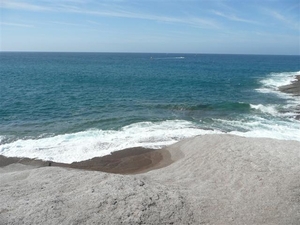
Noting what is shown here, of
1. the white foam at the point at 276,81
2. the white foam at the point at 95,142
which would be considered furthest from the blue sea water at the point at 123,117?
the white foam at the point at 276,81

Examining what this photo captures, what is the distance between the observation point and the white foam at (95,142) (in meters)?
23.6

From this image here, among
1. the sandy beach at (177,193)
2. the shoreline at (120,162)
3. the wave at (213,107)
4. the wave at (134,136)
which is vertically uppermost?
the sandy beach at (177,193)

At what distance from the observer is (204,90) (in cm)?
5556

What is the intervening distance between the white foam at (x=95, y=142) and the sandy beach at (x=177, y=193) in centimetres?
658

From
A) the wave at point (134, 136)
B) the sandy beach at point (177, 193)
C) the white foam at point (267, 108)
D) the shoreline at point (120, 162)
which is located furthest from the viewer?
the white foam at point (267, 108)

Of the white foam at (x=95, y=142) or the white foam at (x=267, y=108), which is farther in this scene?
the white foam at (x=267, y=108)

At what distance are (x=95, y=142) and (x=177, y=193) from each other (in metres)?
14.0

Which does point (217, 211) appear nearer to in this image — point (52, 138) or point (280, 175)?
point (280, 175)

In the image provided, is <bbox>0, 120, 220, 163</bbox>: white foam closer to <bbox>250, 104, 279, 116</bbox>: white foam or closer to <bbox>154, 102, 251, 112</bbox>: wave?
<bbox>154, 102, 251, 112</bbox>: wave

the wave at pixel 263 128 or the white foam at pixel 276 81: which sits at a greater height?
the white foam at pixel 276 81

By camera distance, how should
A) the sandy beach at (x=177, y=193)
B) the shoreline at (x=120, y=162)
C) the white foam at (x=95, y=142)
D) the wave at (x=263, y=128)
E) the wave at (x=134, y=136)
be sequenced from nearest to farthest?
the sandy beach at (x=177, y=193) → the shoreline at (x=120, y=162) → the white foam at (x=95, y=142) → the wave at (x=134, y=136) → the wave at (x=263, y=128)

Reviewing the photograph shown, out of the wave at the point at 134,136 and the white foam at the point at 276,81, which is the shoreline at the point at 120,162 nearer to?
the wave at the point at 134,136

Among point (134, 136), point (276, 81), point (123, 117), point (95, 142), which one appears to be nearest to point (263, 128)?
point (134, 136)

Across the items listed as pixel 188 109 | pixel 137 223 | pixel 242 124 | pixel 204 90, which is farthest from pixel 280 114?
pixel 137 223
